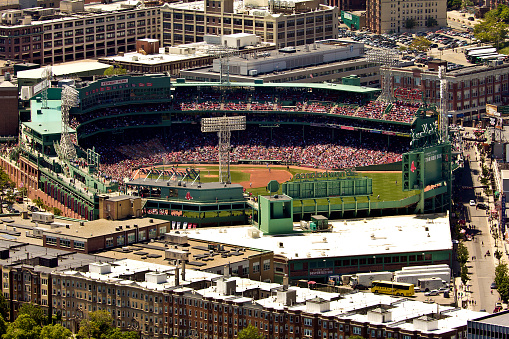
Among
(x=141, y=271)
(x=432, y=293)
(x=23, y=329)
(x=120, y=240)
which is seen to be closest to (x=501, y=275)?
(x=432, y=293)

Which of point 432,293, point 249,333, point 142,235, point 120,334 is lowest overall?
point 432,293

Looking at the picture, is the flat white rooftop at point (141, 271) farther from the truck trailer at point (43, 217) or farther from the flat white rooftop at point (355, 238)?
the flat white rooftop at point (355, 238)

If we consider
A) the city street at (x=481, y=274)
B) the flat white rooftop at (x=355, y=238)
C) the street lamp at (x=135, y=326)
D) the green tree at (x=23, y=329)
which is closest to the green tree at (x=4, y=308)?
the green tree at (x=23, y=329)

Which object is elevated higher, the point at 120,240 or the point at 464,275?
the point at 120,240

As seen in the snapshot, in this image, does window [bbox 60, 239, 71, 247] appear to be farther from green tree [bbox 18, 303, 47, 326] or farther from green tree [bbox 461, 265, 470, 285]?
green tree [bbox 461, 265, 470, 285]

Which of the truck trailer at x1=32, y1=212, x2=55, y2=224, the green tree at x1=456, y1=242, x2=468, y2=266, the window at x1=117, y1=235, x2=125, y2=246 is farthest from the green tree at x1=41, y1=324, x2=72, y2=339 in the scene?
the green tree at x1=456, y1=242, x2=468, y2=266

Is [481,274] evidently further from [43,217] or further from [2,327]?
[2,327]
